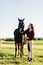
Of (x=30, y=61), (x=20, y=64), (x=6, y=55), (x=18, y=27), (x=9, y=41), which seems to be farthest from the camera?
(x=9, y=41)

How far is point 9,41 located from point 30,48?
1487 inches

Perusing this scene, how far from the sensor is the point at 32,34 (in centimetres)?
1736

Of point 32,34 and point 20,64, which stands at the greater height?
point 32,34

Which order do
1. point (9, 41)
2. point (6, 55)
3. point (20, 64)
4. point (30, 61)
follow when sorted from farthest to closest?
1. point (9, 41)
2. point (6, 55)
3. point (30, 61)
4. point (20, 64)

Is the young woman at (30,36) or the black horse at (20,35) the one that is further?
the black horse at (20,35)

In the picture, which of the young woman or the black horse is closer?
the young woman

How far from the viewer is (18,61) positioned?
17.1 m

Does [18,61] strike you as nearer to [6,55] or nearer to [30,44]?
[30,44]

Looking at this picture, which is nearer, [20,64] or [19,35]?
[20,64]

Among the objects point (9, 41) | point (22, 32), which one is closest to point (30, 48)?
point (22, 32)

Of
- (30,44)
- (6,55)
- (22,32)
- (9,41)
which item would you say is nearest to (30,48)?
(30,44)

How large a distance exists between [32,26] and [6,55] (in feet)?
12.3

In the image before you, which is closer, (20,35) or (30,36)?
(30,36)

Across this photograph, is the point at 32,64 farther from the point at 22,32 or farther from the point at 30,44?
the point at 22,32
